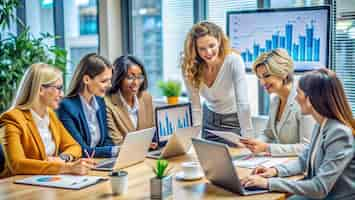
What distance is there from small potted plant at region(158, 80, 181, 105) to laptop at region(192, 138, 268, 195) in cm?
248

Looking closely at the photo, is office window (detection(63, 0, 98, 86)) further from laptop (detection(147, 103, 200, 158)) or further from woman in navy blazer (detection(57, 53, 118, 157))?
laptop (detection(147, 103, 200, 158))

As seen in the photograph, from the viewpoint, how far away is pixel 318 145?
6.93 ft

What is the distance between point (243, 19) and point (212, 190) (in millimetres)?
2288

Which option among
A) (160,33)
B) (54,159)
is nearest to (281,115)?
(54,159)

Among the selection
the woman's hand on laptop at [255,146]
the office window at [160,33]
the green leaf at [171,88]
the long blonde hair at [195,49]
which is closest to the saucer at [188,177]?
the woman's hand on laptop at [255,146]

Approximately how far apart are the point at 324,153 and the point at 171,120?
0.96 metres

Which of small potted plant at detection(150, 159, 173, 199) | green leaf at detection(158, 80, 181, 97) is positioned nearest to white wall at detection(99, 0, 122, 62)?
green leaf at detection(158, 80, 181, 97)

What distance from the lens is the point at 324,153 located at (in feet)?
6.75

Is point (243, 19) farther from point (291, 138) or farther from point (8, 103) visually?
point (8, 103)

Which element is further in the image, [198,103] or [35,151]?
[198,103]

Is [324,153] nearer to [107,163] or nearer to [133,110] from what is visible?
[107,163]

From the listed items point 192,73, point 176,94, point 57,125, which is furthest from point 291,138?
point 176,94

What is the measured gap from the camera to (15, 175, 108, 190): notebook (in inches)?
81.0

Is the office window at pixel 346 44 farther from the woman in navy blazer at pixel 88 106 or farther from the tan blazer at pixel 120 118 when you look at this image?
the woman in navy blazer at pixel 88 106
